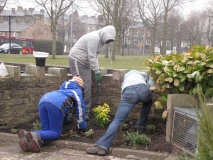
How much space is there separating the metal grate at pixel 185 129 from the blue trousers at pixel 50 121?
175 cm

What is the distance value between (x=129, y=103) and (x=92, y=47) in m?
1.70

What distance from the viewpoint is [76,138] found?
528 centimetres

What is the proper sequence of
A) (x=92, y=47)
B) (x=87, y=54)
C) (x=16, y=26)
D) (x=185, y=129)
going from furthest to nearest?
(x=16, y=26) → (x=87, y=54) → (x=92, y=47) → (x=185, y=129)

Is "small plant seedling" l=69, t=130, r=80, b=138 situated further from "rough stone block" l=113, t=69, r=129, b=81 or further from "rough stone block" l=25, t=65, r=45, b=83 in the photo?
"rough stone block" l=113, t=69, r=129, b=81

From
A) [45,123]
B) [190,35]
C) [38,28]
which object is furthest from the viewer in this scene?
[38,28]

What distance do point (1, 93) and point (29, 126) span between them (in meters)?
0.84

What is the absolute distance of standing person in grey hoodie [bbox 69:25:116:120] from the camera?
243 inches

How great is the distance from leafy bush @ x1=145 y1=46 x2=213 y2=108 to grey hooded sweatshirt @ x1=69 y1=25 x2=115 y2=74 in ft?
4.07

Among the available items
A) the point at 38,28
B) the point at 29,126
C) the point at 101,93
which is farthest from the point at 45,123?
the point at 38,28

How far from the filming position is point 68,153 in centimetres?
477

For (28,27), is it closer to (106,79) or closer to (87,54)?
(106,79)

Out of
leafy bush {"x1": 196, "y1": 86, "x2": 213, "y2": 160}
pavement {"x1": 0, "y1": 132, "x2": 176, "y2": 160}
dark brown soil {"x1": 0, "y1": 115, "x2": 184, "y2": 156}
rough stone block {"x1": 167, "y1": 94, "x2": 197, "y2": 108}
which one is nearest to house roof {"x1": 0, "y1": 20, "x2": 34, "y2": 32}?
dark brown soil {"x1": 0, "y1": 115, "x2": 184, "y2": 156}

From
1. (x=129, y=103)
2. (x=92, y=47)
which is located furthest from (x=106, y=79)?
(x=129, y=103)

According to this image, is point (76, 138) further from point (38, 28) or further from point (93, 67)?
point (38, 28)
